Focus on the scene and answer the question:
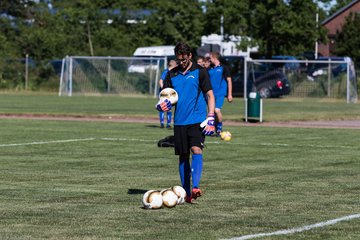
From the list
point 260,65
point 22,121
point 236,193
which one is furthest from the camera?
point 260,65

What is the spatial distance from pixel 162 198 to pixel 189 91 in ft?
5.76

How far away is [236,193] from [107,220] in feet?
10.8

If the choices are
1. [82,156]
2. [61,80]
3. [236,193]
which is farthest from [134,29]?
[236,193]

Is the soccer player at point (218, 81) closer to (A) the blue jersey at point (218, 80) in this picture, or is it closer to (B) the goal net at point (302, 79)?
(A) the blue jersey at point (218, 80)

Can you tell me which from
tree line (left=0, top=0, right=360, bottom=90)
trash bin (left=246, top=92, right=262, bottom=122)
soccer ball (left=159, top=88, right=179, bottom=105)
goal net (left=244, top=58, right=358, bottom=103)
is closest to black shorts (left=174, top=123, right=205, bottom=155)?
soccer ball (left=159, top=88, right=179, bottom=105)

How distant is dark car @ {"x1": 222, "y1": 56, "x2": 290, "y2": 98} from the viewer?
5553cm

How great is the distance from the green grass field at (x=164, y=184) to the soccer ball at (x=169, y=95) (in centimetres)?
134

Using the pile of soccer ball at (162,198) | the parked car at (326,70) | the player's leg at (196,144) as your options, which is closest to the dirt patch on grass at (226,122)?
the parked car at (326,70)

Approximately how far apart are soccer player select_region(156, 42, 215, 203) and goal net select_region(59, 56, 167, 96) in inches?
1751

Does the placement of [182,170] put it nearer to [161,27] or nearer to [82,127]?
[82,127]

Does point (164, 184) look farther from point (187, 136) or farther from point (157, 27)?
point (157, 27)

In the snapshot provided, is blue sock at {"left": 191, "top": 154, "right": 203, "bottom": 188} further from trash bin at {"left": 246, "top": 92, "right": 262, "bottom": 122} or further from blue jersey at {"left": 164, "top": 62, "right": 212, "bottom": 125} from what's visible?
trash bin at {"left": 246, "top": 92, "right": 262, "bottom": 122}

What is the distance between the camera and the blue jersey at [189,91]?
13930 millimetres

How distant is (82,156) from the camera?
20781mm
